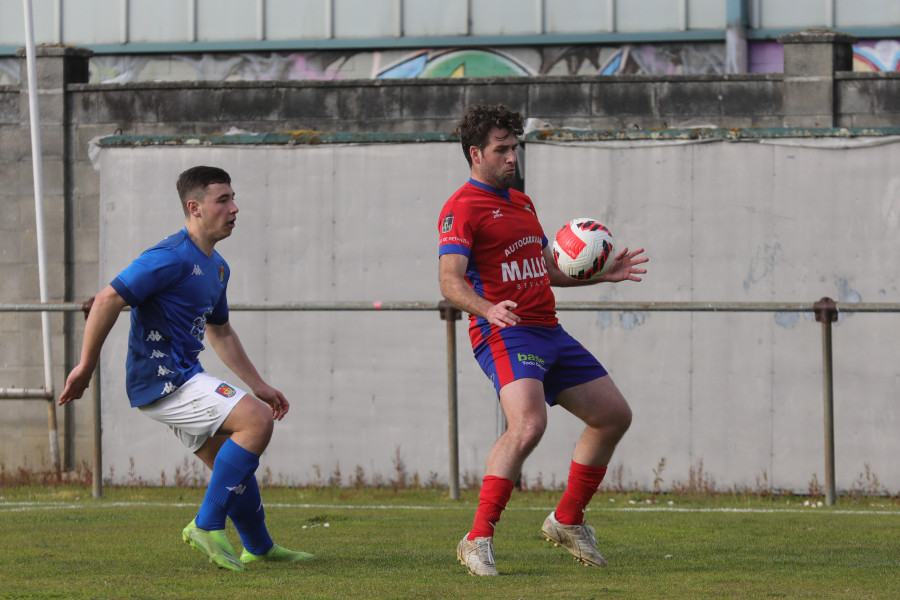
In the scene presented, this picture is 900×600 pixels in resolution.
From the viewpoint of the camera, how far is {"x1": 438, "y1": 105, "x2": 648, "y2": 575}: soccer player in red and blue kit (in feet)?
18.8

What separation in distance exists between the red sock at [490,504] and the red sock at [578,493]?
473 millimetres

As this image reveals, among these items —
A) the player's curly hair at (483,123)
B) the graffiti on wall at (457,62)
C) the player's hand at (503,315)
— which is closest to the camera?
the player's hand at (503,315)

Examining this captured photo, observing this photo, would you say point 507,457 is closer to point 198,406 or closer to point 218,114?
point 198,406

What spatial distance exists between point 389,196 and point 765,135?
3114 mm

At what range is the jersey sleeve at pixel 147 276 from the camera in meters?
5.74

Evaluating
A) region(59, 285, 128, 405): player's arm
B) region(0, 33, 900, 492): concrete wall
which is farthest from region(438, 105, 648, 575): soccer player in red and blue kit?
region(0, 33, 900, 492): concrete wall

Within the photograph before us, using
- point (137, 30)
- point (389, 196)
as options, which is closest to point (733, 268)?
point (389, 196)

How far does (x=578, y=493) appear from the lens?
241 inches

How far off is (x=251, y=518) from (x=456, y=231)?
1594mm

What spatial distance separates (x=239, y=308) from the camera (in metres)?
9.66

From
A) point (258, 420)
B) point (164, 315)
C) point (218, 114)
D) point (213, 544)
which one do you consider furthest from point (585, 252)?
point (218, 114)

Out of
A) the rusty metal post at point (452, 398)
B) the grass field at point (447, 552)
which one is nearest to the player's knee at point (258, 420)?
the grass field at point (447, 552)

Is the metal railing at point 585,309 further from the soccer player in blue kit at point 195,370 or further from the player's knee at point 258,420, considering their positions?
the player's knee at point 258,420

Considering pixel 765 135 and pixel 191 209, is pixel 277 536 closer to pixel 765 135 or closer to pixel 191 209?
pixel 191 209
